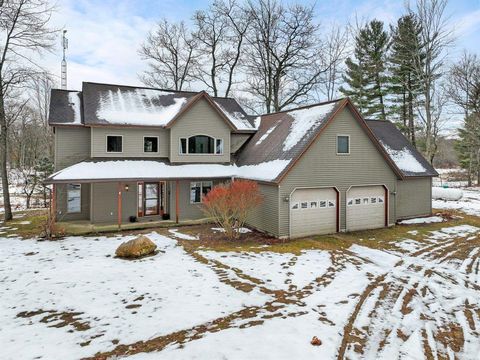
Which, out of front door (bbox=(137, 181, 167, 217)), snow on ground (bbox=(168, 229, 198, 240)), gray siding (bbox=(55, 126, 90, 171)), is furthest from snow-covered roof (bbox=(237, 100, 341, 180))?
gray siding (bbox=(55, 126, 90, 171))

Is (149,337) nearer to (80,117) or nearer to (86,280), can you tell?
(86,280)

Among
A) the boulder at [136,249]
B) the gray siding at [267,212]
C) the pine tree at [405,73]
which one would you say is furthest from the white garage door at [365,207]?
the pine tree at [405,73]

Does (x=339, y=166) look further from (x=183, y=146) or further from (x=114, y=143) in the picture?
(x=114, y=143)

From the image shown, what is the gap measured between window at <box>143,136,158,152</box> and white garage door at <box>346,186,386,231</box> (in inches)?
427

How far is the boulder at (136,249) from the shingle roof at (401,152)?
1437 cm

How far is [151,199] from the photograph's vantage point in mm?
18375

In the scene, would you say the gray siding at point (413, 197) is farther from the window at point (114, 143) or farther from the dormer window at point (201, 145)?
the window at point (114, 143)

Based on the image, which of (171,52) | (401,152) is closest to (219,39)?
(171,52)

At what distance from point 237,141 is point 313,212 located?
7470 mm

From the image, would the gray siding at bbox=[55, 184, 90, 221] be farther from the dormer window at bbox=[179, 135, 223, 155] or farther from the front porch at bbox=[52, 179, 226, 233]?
the dormer window at bbox=[179, 135, 223, 155]

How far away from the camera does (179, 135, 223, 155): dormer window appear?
1845 centimetres

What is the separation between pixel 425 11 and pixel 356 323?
27.5 metres

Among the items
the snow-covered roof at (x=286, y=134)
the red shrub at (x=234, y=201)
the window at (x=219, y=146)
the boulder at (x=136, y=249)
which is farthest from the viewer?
the window at (x=219, y=146)

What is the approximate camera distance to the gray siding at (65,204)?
17.2m
